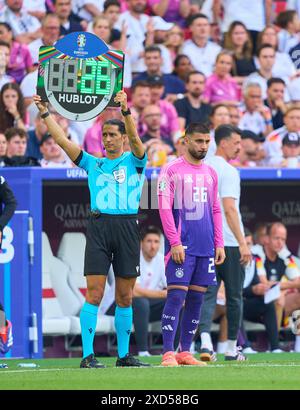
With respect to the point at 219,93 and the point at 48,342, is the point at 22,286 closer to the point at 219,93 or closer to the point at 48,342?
the point at 48,342

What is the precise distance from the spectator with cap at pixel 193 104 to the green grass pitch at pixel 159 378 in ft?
20.8

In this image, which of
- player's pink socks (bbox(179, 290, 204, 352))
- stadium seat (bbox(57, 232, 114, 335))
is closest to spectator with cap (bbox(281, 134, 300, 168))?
stadium seat (bbox(57, 232, 114, 335))

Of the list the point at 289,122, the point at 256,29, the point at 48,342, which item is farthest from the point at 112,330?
the point at 256,29

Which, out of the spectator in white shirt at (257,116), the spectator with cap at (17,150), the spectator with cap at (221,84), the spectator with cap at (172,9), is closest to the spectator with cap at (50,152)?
the spectator with cap at (17,150)

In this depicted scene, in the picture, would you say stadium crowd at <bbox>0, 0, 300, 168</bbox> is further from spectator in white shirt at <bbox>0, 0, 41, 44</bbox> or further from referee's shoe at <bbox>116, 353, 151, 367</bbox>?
referee's shoe at <bbox>116, 353, 151, 367</bbox>

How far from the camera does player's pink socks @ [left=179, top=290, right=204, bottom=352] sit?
10.3m

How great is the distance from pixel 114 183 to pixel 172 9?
29.9 ft

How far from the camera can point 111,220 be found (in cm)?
984

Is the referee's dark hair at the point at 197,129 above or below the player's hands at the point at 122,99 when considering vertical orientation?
below

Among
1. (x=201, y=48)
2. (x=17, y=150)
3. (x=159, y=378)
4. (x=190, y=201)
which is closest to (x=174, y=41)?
(x=201, y=48)

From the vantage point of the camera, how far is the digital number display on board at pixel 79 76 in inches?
396

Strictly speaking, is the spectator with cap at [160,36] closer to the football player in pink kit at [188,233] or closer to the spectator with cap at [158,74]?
the spectator with cap at [158,74]

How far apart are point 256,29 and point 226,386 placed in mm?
11215

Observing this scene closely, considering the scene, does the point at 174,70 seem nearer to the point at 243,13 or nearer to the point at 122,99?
the point at 243,13
